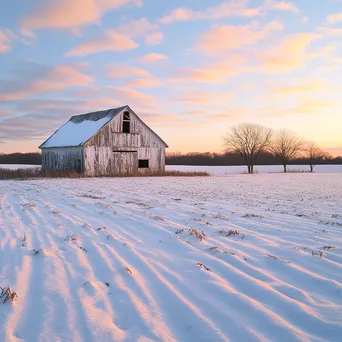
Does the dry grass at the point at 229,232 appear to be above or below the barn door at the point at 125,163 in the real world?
below

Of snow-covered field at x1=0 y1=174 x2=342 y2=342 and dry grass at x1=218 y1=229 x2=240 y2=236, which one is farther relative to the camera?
dry grass at x1=218 y1=229 x2=240 y2=236

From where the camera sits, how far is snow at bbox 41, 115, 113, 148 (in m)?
27.3

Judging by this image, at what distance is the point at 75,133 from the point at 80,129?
23.9 inches

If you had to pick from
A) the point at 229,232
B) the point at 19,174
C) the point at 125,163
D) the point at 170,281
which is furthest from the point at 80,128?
the point at 170,281

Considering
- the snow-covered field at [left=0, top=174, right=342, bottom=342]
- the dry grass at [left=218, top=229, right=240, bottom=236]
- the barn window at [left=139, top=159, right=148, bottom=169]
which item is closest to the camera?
the snow-covered field at [left=0, top=174, right=342, bottom=342]

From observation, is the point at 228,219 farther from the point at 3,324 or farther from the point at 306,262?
the point at 3,324

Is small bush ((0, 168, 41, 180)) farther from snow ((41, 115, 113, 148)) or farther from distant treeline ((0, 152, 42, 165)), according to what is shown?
distant treeline ((0, 152, 42, 165))

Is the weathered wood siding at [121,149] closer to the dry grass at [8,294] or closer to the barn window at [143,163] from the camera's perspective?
the barn window at [143,163]

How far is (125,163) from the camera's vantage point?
2850cm

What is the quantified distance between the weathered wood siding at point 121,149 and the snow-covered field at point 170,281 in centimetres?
A: 2066

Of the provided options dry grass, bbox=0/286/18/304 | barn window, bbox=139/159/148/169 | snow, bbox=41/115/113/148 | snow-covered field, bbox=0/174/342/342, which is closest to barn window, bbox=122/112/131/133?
snow, bbox=41/115/113/148

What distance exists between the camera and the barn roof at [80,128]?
2745cm

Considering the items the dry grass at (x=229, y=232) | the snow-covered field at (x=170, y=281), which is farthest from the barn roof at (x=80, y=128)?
the dry grass at (x=229, y=232)

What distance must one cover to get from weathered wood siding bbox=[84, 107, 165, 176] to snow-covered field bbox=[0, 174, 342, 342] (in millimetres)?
20658
